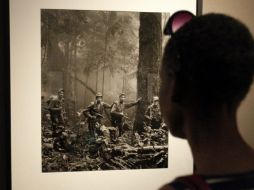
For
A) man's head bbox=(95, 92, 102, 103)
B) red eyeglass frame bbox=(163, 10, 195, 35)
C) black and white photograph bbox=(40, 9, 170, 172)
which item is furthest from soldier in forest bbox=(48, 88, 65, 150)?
red eyeglass frame bbox=(163, 10, 195, 35)

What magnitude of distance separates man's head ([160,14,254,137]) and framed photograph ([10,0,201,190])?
63cm

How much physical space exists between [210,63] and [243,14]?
3.00 feet

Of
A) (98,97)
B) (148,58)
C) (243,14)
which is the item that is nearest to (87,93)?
(98,97)

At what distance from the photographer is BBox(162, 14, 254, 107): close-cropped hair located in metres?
0.57

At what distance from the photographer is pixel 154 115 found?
4.25 feet

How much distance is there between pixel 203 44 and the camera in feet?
1.88

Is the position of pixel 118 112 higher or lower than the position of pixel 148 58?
lower

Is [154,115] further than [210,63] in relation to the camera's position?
Yes

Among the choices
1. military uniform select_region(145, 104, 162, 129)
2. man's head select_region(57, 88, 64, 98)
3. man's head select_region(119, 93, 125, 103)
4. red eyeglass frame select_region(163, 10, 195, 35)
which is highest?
red eyeglass frame select_region(163, 10, 195, 35)

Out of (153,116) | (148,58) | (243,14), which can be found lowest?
(153,116)

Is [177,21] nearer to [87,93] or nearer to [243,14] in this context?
[87,93]
